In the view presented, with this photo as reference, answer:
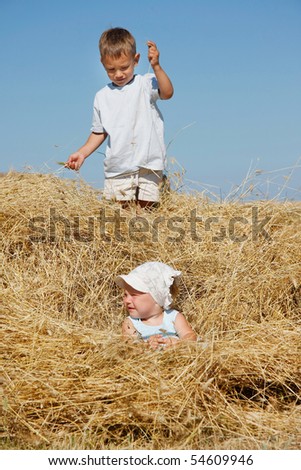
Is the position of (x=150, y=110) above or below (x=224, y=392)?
above

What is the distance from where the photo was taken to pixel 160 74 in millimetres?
4516

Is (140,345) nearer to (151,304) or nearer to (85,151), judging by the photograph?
(151,304)

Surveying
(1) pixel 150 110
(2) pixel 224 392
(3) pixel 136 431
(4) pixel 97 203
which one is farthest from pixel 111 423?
(1) pixel 150 110

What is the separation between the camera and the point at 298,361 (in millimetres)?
3070

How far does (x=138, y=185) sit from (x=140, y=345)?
1806 mm

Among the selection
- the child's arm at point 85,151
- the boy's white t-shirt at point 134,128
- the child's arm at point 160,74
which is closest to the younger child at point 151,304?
the boy's white t-shirt at point 134,128

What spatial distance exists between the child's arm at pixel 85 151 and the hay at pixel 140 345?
214 millimetres

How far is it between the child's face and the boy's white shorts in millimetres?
1130

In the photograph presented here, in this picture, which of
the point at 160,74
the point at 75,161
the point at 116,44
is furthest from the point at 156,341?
the point at 116,44

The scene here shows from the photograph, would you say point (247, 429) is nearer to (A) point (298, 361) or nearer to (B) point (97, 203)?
(A) point (298, 361)

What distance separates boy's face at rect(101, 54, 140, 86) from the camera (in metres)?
4.50

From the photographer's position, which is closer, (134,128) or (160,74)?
(160,74)

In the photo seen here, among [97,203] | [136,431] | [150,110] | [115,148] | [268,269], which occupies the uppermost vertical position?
[150,110]

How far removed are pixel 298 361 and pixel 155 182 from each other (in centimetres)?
204
